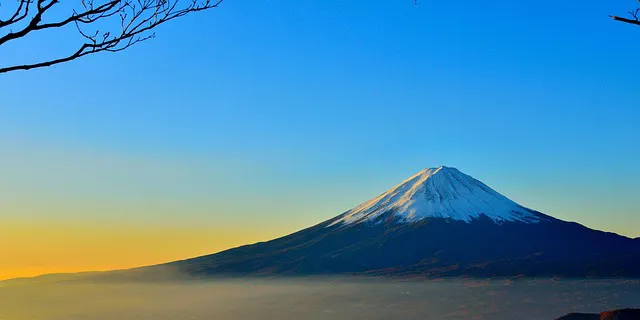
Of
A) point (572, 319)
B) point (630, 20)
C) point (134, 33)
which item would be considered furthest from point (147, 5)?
point (572, 319)

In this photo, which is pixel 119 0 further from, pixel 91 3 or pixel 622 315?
pixel 622 315

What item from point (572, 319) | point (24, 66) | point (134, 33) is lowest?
point (572, 319)

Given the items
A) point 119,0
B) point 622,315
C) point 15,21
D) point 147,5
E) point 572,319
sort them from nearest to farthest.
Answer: point 15,21
point 119,0
point 147,5
point 622,315
point 572,319

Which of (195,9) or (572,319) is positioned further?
(572,319)

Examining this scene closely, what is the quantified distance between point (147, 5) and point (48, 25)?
66.6 inches

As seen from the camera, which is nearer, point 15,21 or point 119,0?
point 15,21

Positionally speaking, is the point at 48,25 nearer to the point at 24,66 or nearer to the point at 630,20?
Result: the point at 24,66

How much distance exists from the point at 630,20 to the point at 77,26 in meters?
7.57

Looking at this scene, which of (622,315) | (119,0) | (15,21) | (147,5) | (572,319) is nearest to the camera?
(15,21)

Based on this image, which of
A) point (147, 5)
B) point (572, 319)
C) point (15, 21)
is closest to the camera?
point (15, 21)

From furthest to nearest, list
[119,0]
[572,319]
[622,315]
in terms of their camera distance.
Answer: [572,319]
[622,315]
[119,0]

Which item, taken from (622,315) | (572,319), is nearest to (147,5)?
(622,315)

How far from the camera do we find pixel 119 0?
→ 32.2ft

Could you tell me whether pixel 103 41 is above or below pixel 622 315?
above
